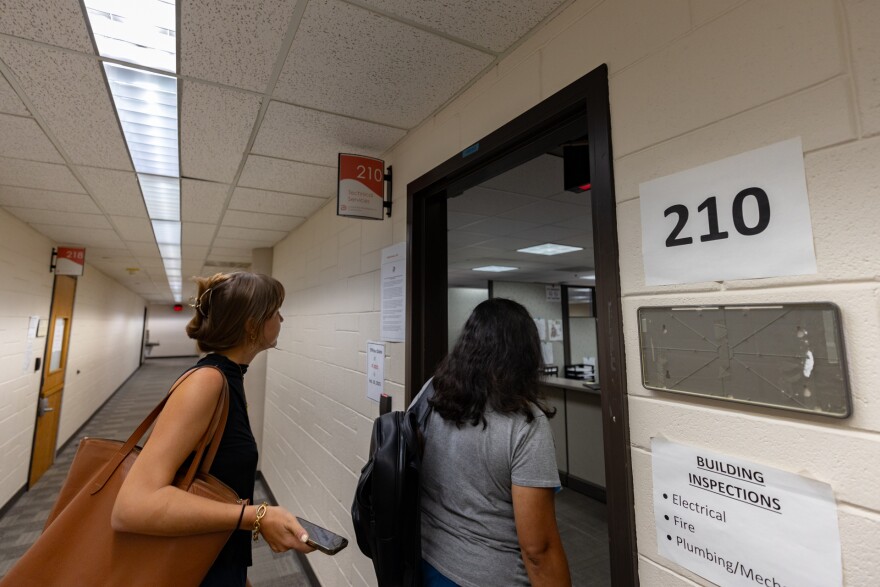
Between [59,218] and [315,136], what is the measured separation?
9.85ft

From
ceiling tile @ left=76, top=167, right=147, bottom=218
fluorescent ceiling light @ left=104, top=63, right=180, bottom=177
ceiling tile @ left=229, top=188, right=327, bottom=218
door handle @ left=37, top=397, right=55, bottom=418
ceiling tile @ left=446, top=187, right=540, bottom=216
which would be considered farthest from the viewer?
door handle @ left=37, top=397, right=55, bottom=418

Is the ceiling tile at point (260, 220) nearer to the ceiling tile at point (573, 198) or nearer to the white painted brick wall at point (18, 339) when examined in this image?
the white painted brick wall at point (18, 339)

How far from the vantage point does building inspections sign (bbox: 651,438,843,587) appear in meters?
0.63

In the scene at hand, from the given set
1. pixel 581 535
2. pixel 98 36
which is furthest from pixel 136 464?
pixel 581 535

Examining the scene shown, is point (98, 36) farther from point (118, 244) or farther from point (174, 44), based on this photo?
point (118, 244)

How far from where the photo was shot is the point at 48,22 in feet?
3.76

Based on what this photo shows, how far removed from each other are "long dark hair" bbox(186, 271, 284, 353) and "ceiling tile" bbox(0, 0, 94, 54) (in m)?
0.84

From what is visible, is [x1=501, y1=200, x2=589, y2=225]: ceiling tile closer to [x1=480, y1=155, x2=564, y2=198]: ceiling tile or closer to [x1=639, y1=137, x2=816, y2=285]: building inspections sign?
[x1=480, y1=155, x2=564, y2=198]: ceiling tile

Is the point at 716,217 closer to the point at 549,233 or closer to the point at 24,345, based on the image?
the point at 549,233

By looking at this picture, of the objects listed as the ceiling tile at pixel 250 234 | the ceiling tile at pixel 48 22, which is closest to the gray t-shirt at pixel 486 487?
the ceiling tile at pixel 48 22

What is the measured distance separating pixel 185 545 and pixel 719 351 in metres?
1.15

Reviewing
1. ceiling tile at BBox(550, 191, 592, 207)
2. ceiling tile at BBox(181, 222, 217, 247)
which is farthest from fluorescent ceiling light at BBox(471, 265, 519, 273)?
ceiling tile at BBox(181, 222, 217, 247)

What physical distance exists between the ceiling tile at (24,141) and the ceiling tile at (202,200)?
24.0 inches

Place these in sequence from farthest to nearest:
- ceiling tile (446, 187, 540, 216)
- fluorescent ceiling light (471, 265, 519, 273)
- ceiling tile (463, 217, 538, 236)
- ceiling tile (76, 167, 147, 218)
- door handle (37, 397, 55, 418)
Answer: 1. fluorescent ceiling light (471, 265, 519, 273)
2. door handle (37, 397, 55, 418)
3. ceiling tile (463, 217, 538, 236)
4. ceiling tile (446, 187, 540, 216)
5. ceiling tile (76, 167, 147, 218)
